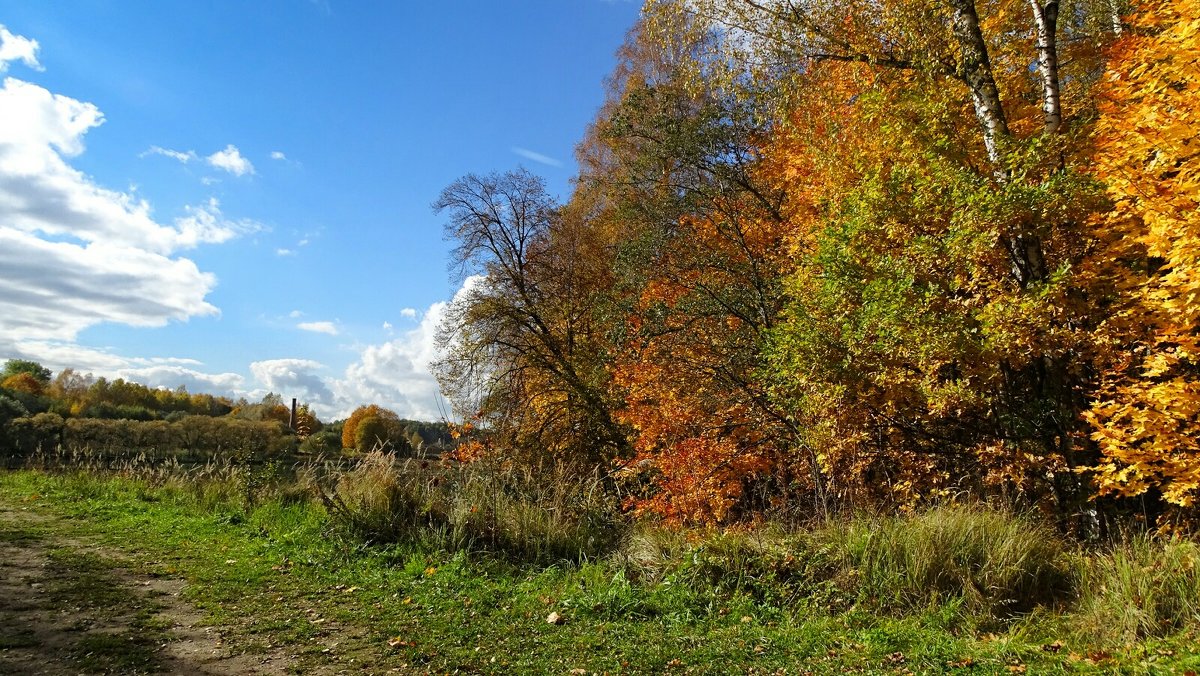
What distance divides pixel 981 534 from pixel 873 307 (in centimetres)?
A: 283

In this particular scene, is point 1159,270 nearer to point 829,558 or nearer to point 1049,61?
point 1049,61

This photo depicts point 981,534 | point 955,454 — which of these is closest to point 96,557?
point 981,534

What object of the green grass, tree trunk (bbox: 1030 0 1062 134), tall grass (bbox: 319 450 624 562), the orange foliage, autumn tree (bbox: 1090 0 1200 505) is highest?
the orange foliage

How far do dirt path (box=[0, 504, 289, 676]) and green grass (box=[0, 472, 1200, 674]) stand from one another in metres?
0.28

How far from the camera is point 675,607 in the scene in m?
5.61

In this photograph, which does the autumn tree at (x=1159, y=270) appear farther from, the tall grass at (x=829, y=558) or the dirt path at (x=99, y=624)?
the dirt path at (x=99, y=624)

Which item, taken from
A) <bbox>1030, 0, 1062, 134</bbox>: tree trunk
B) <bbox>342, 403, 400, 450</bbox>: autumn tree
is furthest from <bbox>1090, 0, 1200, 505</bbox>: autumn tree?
<bbox>342, 403, 400, 450</bbox>: autumn tree

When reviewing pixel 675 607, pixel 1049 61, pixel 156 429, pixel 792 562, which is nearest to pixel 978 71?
pixel 1049 61

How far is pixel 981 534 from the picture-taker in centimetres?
574

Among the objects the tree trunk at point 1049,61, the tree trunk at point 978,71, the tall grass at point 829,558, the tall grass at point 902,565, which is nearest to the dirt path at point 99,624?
the tall grass at point 829,558

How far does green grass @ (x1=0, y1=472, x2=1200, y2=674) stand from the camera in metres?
4.44

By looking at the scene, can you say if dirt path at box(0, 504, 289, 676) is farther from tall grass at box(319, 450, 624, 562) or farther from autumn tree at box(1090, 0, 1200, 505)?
autumn tree at box(1090, 0, 1200, 505)

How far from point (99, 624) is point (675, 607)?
4805 mm

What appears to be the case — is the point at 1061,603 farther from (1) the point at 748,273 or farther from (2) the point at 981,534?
(1) the point at 748,273
